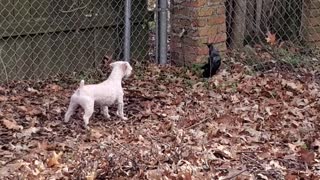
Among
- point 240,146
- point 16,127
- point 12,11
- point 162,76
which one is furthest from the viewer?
point 162,76

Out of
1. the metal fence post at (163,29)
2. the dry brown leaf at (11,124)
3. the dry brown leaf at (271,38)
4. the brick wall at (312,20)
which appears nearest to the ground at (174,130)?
the dry brown leaf at (11,124)

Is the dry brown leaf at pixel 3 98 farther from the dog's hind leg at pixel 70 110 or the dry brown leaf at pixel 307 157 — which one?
the dry brown leaf at pixel 307 157

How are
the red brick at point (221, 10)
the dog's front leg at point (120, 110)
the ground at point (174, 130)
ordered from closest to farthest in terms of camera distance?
1. the ground at point (174, 130)
2. the dog's front leg at point (120, 110)
3. the red brick at point (221, 10)

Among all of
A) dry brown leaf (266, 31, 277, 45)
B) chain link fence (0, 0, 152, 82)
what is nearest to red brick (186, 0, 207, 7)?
chain link fence (0, 0, 152, 82)

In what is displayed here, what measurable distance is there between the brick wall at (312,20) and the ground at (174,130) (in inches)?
50.6

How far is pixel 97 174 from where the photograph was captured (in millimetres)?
3645

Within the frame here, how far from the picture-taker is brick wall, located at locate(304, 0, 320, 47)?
7.54 m

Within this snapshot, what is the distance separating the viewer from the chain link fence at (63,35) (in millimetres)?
5965

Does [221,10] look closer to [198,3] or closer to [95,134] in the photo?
[198,3]

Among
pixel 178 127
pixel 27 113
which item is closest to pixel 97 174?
pixel 178 127

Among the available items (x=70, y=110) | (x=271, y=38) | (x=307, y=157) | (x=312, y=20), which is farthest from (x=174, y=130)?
(x=312, y=20)

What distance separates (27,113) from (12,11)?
1.32m

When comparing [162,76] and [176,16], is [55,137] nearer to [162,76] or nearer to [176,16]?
[162,76]

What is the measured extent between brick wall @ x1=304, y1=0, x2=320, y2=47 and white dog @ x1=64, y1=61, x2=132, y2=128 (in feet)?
10.8
